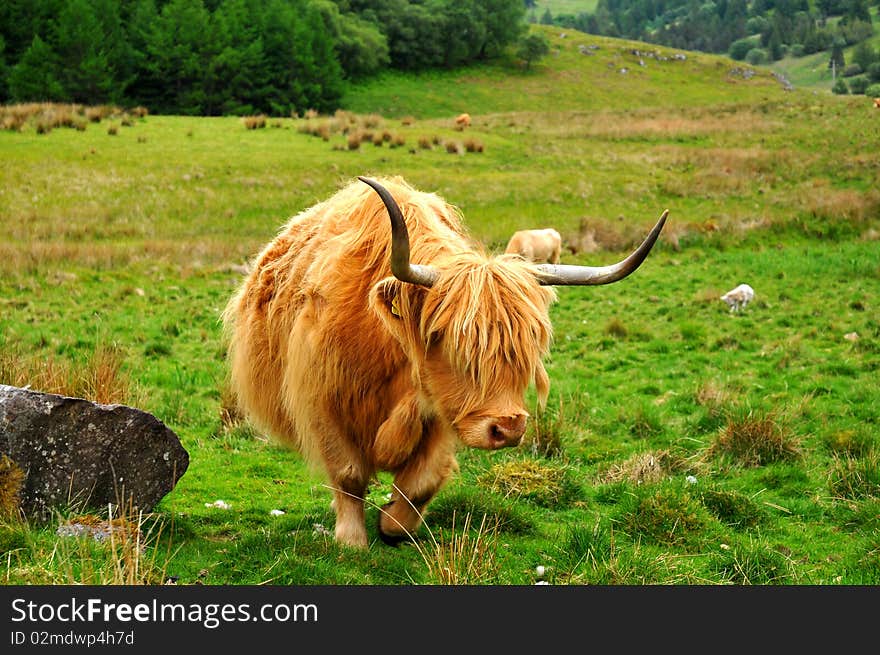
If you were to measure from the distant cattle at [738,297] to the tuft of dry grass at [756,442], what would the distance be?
541cm

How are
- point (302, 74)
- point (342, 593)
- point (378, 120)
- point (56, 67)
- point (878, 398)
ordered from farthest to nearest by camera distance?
1. point (302, 74)
2. point (56, 67)
3. point (378, 120)
4. point (878, 398)
5. point (342, 593)

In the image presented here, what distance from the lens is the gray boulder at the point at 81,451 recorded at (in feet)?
14.8

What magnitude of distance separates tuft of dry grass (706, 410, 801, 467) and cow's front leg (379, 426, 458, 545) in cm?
280

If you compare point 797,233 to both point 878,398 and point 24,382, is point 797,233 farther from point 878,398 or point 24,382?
point 24,382

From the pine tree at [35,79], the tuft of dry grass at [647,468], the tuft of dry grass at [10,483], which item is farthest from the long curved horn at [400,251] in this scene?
the pine tree at [35,79]

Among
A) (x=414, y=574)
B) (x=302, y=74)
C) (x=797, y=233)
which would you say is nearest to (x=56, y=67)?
(x=302, y=74)

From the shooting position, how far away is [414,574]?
14.7ft

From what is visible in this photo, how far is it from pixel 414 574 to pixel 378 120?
26.6 metres

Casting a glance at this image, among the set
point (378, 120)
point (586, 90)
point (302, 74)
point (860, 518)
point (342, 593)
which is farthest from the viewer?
point (586, 90)

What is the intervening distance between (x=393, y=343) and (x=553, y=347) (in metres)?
6.41

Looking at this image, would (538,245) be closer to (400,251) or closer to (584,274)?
(584,274)

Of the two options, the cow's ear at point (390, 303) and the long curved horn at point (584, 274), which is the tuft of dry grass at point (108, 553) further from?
the long curved horn at point (584, 274)

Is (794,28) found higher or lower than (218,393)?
higher

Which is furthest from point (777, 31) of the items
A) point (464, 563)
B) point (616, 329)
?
point (464, 563)
